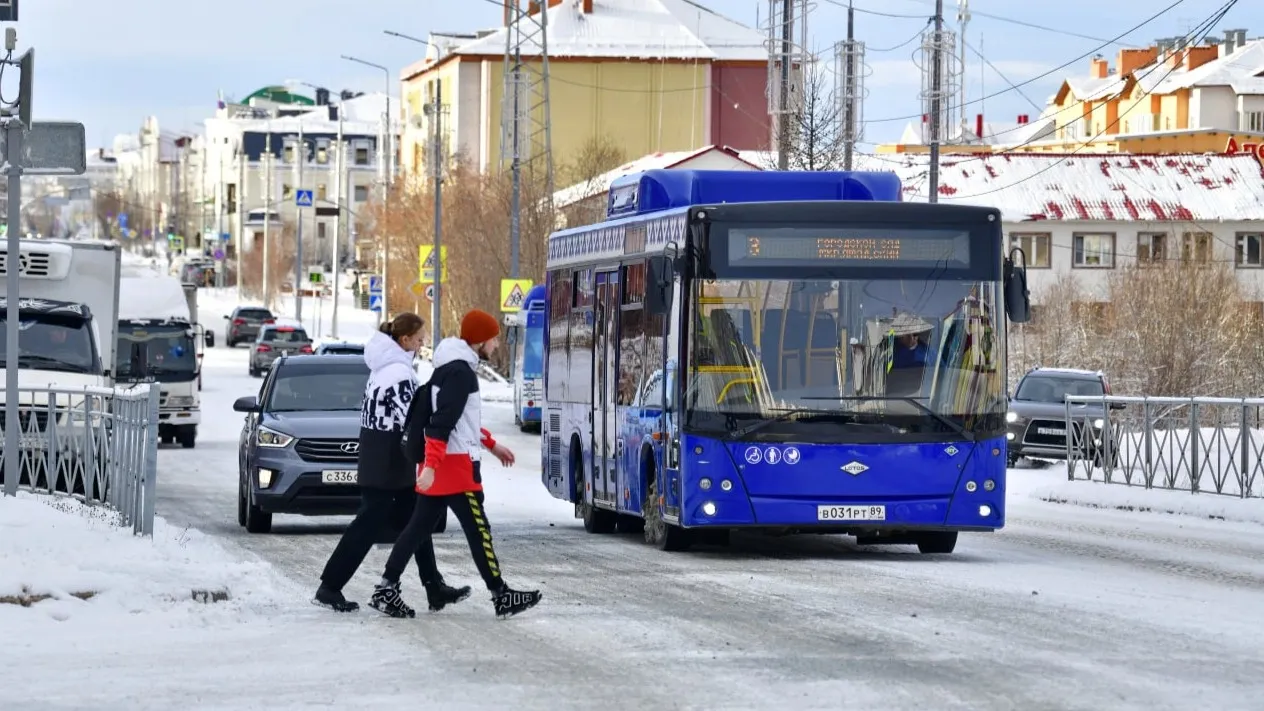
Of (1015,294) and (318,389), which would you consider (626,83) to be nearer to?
(318,389)

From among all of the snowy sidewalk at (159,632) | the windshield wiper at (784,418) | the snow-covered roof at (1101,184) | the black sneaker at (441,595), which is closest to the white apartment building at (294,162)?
the snow-covered roof at (1101,184)

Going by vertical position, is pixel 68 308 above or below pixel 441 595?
above

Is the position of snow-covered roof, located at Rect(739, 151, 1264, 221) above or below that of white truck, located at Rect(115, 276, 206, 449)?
above

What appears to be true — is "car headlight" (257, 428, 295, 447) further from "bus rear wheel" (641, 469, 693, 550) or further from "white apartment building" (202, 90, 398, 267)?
"white apartment building" (202, 90, 398, 267)

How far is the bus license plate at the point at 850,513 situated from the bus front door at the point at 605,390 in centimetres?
299

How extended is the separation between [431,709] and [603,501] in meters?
11.1

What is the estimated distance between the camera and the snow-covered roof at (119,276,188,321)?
5359cm

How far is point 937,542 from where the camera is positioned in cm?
1809

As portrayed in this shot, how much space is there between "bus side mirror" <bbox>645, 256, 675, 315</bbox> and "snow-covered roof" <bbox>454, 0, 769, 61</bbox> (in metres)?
86.6


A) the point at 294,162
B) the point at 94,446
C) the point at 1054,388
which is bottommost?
the point at 1054,388

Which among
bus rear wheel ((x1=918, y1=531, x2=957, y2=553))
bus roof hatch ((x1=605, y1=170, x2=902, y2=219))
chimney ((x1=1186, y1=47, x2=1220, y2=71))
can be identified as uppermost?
chimney ((x1=1186, y1=47, x2=1220, y2=71))

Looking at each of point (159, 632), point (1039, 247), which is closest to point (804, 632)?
point (159, 632)

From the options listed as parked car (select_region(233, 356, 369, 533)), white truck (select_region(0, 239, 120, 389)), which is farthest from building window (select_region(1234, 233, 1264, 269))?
parked car (select_region(233, 356, 369, 533))

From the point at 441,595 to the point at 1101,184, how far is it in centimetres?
7707
